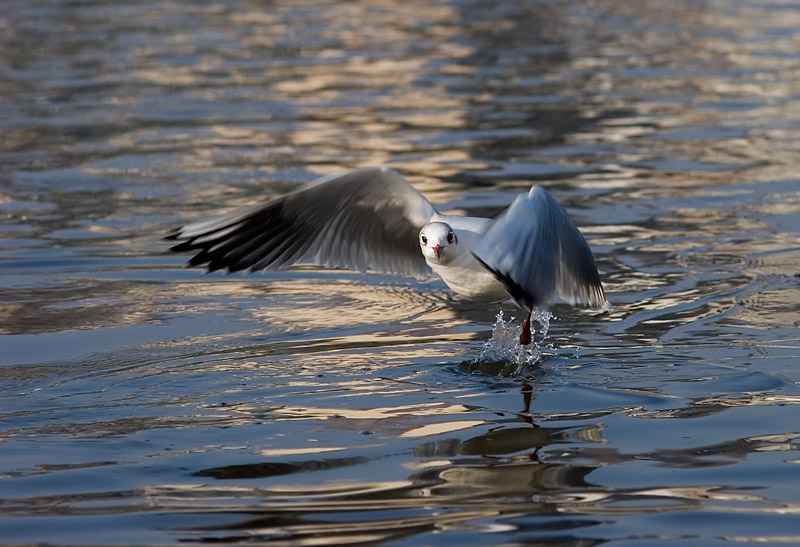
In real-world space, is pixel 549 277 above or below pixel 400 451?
above

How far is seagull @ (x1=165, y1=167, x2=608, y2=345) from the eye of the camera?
17.7 feet

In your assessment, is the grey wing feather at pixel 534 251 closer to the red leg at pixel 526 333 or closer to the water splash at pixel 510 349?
the red leg at pixel 526 333

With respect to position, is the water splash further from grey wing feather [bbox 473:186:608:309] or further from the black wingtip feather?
the black wingtip feather

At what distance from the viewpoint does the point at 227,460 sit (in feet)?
A: 16.2

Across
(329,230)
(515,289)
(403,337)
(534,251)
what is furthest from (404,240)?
(515,289)

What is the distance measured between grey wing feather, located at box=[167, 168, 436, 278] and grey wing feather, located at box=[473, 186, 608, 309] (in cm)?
84

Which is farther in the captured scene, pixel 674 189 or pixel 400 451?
pixel 674 189

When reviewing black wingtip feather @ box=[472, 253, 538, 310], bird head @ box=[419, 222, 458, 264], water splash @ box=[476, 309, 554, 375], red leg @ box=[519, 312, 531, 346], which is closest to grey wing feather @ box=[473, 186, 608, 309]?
black wingtip feather @ box=[472, 253, 538, 310]

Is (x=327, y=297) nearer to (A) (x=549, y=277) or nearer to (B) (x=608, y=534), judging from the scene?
(A) (x=549, y=277)

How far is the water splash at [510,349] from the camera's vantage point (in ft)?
20.2

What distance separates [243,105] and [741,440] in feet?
34.1

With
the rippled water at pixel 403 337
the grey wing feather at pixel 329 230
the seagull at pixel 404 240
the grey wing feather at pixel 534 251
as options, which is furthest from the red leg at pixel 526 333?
the grey wing feather at pixel 329 230

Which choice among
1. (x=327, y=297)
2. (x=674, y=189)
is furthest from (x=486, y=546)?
(x=674, y=189)

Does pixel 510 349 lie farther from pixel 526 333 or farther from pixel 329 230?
pixel 329 230
